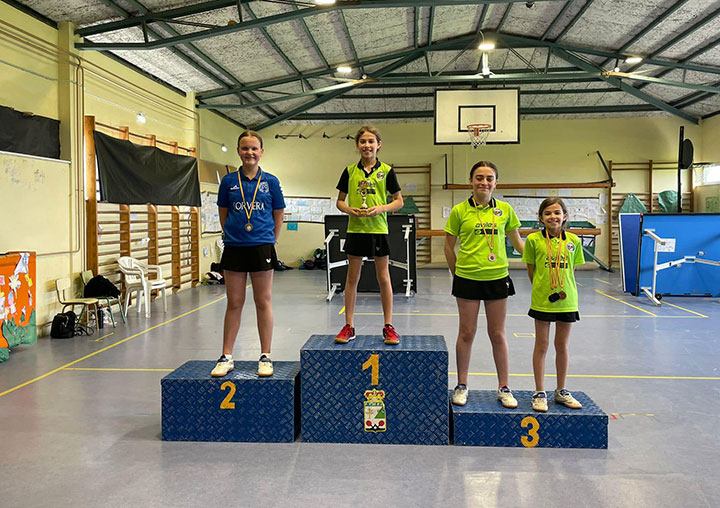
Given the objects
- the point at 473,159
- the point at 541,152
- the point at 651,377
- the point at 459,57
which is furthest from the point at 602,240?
the point at 651,377

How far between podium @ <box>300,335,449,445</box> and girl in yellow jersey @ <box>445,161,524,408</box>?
198 millimetres

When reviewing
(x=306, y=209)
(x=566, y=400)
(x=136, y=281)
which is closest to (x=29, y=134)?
(x=136, y=281)

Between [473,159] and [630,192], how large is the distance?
361cm

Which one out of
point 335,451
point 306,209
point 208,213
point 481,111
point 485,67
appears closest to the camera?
point 335,451

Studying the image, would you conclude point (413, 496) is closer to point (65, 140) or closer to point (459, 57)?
point (65, 140)

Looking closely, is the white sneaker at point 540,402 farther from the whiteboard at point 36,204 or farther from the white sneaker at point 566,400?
the whiteboard at point 36,204

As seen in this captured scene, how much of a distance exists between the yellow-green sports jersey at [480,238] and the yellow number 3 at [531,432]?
2.42ft

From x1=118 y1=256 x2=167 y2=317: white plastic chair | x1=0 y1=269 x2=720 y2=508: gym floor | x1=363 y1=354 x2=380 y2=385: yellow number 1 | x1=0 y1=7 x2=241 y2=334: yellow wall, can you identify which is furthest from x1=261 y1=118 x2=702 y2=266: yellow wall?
x1=363 y1=354 x2=380 y2=385: yellow number 1

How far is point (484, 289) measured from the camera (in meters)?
2.82

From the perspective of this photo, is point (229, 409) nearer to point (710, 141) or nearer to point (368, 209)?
point (368, 209)

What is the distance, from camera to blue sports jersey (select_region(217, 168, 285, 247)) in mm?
2992

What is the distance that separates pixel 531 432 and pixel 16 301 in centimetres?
450

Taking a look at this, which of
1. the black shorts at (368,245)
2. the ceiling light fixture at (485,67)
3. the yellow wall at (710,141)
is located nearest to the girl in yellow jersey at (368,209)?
the black shorts at (368,245)

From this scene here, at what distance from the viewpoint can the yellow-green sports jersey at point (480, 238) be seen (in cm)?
283
